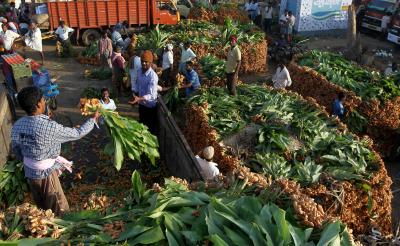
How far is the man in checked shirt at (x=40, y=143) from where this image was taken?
179 inches

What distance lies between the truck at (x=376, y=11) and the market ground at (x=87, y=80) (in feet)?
2.04

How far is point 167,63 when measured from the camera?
1145cm

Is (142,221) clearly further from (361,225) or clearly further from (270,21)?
(270,21)

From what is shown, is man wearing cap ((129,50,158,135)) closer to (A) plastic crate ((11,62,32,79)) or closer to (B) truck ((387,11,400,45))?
(A) plastic crate ((11,62,32,79))

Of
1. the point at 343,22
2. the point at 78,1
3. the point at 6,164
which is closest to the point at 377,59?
the point at 343,22

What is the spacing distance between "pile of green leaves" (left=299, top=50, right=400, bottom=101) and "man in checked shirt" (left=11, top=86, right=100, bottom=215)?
710 cm

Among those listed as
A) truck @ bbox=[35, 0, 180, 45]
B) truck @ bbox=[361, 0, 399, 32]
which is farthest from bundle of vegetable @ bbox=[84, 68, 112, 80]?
truck @ bbox=[361, 0, 399, 32]

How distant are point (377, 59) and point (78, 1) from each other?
1250cm

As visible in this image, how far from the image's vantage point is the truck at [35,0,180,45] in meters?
16.5

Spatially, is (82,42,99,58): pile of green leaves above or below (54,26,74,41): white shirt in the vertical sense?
below

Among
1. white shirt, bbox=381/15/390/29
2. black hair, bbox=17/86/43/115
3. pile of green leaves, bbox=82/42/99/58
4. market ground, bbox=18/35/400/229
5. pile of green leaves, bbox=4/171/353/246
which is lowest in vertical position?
market ground, bbox=18/35/400/229

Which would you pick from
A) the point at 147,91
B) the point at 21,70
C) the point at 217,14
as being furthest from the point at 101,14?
the point at 147,91

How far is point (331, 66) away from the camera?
37.7 feet

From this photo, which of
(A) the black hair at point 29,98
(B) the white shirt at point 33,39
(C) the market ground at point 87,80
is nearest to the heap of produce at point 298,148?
(C) the market ground at point 87,80
